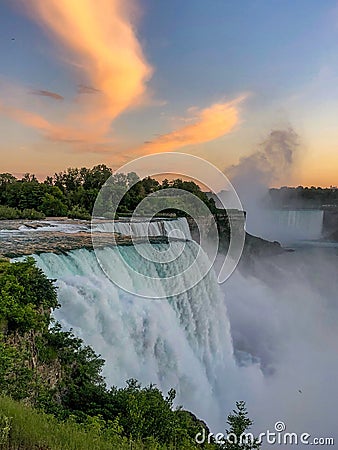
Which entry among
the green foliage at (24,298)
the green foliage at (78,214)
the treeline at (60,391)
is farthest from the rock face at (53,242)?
the green foliage at (78,214)

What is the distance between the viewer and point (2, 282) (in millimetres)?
6043

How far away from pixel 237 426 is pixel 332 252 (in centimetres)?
3425

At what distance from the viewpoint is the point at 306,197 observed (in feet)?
174

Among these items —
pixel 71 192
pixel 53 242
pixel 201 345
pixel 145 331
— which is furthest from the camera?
pixel 71 192

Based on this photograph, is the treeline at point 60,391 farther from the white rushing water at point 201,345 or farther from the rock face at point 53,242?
the rock face at point 53,242

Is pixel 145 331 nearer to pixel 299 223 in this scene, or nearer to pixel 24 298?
pixel 24 298

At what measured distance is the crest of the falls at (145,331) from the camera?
7.42 m

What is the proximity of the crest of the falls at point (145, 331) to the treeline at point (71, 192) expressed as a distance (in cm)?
944

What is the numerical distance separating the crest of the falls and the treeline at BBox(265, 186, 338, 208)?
39.8 meters

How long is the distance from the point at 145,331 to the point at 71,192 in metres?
21.7

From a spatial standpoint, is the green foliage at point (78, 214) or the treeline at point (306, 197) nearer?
the green foliage at point (78, 214)

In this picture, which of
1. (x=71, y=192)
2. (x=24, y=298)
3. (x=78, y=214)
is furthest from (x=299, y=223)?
(x=24, y=298)

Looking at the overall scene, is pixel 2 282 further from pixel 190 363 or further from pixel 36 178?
pixel 36 178

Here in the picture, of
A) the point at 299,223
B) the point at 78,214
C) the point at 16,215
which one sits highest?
the point at 299,223
